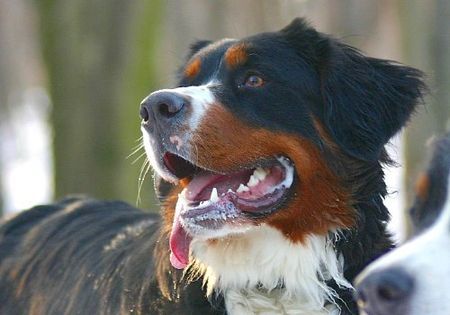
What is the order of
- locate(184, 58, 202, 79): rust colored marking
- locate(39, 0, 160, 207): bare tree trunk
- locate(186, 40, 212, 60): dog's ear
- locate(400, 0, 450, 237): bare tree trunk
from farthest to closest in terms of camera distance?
1. locate(39, 0, 160, 207): bare tree trunk
2. locate(400, 0, 450, 237): bare tree trunk
3. locate(186, 40, 212, 60): dog's ear
4. locate(184, 58, 202, 79): rust colored marking

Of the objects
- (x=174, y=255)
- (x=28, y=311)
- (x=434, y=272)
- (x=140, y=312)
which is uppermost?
(x=434, y=272)

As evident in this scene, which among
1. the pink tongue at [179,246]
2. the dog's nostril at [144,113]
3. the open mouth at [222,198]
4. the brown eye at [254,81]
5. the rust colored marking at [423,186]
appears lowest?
the pink tongue at [179,246]

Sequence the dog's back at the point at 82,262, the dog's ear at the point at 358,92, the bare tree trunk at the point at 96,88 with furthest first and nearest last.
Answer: the bare tree trunk at the point at 96,88, the dog's back at the point at 82,262, the dog's ear at the point at 358,92

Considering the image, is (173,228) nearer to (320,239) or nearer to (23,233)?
(320,239)

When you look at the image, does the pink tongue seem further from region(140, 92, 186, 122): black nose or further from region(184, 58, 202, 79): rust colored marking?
region(184, 58, 202, 79): rust colored marking

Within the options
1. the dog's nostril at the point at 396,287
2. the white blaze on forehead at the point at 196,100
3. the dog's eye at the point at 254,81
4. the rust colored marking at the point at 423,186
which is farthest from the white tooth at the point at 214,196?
the dog's nostril at the point at 396,287

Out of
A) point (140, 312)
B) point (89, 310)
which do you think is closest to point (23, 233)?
point (89, 310)

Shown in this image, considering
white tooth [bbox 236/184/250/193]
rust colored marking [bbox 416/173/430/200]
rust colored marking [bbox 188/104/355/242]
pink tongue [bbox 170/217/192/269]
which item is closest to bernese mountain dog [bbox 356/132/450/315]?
rust colored marking [bbox 416/173/430/200]

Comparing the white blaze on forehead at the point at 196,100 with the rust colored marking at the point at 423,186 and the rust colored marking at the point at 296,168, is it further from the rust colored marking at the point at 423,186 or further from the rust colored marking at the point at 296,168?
the rust colored marking at the point at 423,186
